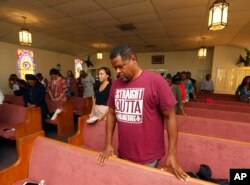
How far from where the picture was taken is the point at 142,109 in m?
1.34

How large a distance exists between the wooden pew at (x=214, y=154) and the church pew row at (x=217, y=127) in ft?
2.63

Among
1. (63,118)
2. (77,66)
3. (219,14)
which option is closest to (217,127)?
(219,14)

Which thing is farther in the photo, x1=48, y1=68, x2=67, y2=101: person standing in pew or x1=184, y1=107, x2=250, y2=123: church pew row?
x1=48, y1=68, x2=67, y2=101: person standing in pew

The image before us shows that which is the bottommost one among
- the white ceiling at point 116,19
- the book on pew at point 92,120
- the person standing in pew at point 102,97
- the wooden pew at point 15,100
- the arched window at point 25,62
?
the wooden pew at point 15,100

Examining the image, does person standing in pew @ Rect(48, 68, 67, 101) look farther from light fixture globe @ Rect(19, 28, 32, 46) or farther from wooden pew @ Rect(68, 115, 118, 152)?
wooden pew @ Rect(68, 115, 118, 152)

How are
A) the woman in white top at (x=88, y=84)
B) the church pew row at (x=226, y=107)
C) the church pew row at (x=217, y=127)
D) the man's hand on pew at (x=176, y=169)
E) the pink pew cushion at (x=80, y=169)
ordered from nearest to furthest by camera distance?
the man's hand on pew at (x=176, y=169)
the pink pew cushion at (x=80, y=169)
the church pew row at (x=217, y=127)
the church pew row at (x=226, y=107)
the woman in white top at (x=88, y=84)

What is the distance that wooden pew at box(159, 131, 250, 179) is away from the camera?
5.97 ft

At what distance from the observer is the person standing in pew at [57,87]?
4739 millimetres

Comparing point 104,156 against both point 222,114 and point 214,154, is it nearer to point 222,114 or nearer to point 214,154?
point 214,154

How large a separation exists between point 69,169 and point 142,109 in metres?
0.94

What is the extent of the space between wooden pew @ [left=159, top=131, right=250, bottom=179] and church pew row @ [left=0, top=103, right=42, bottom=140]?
315 centimetres

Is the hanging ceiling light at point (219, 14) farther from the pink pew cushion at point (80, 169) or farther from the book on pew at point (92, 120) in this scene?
the pink pew cushion at point (80, 169)

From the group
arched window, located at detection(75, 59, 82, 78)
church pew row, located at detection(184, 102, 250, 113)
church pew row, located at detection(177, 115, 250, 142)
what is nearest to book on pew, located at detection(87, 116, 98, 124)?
church pew row, located at detection(177, 115, 250, 142)

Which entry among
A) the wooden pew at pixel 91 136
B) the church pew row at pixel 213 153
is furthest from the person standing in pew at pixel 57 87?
the church pew row at pixel 213 153
